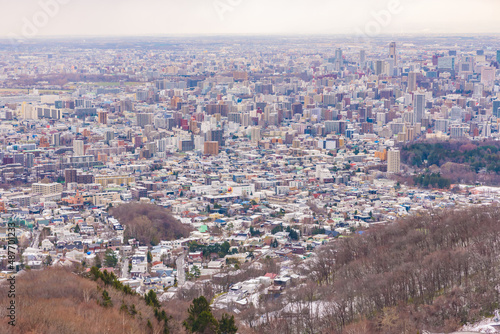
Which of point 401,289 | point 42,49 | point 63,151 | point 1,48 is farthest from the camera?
point 42,49

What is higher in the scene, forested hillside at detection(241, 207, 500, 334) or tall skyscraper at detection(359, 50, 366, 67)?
tall skyscraper at detection(359, 50, 366, 67)

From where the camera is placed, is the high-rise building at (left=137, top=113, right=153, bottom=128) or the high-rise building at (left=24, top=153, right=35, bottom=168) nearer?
the high-rise building at (left=24, top=153, right=35, bottom=168)

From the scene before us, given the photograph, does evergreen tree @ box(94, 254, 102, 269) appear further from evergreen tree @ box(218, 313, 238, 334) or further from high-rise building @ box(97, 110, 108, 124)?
high-rise building @ box(97, 110, 108, 124)

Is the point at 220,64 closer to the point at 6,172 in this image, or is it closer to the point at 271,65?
the point at 271,65

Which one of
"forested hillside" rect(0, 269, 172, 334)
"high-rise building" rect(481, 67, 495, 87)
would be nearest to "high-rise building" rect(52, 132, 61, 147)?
"forested hillside" rect(0, 269, 172, 334)

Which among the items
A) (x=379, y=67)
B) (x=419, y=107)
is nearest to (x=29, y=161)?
(x=419, y=107)

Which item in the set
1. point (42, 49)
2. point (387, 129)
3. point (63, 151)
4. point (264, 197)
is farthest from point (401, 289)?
point (42, 49)

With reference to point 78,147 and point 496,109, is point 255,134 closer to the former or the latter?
point 78,147
